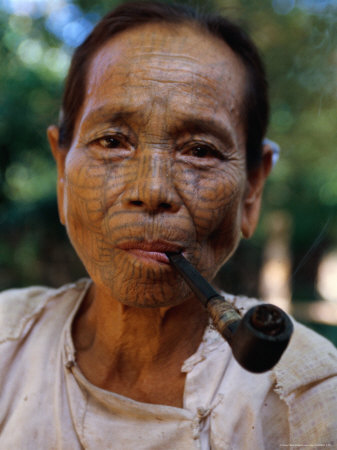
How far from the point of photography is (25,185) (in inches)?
196

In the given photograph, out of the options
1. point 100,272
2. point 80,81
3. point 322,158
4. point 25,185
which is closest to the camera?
point 100,272

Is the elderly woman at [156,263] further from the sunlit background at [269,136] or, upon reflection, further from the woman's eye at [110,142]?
the sunlit background at [269,136]

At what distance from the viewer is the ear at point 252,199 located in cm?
165

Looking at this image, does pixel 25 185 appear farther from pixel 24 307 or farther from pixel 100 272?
pixel 100 272

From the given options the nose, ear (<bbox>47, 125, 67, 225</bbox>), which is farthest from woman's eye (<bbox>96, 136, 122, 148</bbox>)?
ear (<bbox>47, 125, 67, 225</bbox>)

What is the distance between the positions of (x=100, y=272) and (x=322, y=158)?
2693 mm

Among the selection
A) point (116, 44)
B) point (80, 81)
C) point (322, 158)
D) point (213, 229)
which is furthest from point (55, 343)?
point (322, 158)

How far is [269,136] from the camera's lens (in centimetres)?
344

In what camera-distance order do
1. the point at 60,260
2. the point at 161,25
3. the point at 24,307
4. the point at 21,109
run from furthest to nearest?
1. the point at 60,260
2. the point at 21,109
3. the point at 24,307
4. the point at 161,25

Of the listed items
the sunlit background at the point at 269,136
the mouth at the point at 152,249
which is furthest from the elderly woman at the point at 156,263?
the sunlit background at the point at 269,136

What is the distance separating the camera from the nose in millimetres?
1228

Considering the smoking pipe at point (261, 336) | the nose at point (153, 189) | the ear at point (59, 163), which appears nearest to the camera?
the smoking pipe at point (261, 336)

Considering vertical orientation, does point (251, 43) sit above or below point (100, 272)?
above

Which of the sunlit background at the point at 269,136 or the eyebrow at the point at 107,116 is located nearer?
Answer: the eyebrow at the point at 107,116
